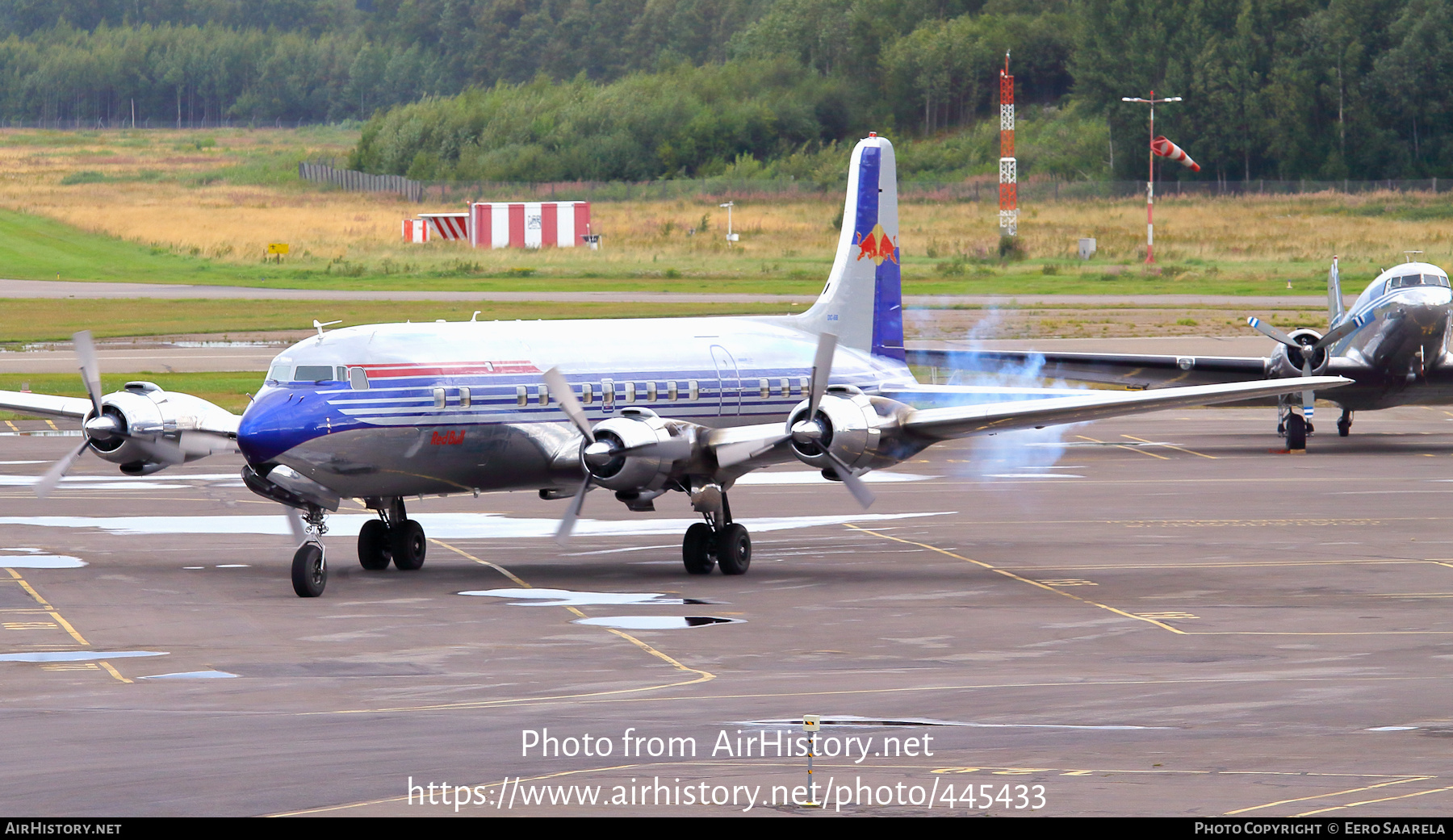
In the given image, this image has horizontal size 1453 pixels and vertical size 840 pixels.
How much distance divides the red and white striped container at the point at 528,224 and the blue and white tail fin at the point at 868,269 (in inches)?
3215

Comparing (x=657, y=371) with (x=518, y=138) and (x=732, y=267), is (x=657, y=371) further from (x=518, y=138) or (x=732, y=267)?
(x=518, y=138)

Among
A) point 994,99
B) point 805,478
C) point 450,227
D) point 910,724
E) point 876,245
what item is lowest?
point 805,478

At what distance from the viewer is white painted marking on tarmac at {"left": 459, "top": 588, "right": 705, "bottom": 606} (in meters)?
22.0

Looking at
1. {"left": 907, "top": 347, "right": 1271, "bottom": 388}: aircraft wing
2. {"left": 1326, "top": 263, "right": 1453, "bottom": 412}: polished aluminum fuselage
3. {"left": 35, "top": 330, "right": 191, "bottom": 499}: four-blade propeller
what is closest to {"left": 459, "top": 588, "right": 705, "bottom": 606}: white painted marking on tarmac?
{"left": 35, "top": 330, "right": 191, "bottom": 499}: four-blade propeller

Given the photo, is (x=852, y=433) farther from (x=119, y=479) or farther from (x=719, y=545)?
(x=119, y=479)

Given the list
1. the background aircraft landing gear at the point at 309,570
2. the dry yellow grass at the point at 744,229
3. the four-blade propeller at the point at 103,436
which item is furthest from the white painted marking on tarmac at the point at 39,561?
the dry yellow grass at the point at 744,229

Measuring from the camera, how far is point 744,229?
11962 cm

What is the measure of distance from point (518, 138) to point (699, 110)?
1650 centimetres

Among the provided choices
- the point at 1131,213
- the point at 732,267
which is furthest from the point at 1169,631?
the point at 1131,213

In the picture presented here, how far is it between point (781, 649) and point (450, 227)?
95.4 m

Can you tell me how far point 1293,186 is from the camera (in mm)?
133750

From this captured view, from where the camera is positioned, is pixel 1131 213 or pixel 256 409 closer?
pixel 256 409

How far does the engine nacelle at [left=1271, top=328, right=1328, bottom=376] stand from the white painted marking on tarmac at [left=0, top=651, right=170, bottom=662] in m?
28.2

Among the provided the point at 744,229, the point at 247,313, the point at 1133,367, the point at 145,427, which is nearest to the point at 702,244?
the point at 744,229
